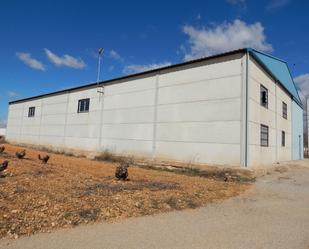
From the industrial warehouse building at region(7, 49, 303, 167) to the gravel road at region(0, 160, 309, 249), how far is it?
809 centimetres

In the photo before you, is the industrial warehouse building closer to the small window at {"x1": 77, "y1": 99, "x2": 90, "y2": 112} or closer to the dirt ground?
the small window at {"x1": 77, "y1": 99, "x2": 90, "y2": 112}

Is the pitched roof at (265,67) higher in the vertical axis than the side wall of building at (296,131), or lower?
higher

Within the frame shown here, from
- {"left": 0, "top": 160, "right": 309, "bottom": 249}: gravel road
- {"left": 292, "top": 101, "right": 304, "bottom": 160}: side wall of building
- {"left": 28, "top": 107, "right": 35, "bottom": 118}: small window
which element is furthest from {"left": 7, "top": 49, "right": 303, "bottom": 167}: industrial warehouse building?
{"left": 0, "top": 160, "right": 309, "bottom": 249}: gravel road

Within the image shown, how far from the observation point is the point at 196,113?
16.2 m

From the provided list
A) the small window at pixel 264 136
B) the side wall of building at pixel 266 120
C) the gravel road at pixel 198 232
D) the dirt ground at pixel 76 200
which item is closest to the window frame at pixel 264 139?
the small window at pixel 264 136

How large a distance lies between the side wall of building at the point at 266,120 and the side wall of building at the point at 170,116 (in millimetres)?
947

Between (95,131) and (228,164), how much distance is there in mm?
12472

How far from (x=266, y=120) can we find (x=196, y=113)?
495 centimetres

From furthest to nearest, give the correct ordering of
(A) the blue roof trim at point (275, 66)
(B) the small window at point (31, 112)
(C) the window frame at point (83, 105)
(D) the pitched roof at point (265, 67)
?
(B) the small window at point (31, 112), (C) the window frame at point (83, 105), (A) the blue roof trim at point (275, 66), (D) the pitched roof at point (265, 67)

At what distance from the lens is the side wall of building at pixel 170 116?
14.9m

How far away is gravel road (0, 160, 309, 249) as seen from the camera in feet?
14.5

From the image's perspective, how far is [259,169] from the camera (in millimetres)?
14711

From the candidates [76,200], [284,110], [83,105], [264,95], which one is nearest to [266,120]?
→ [264,95]

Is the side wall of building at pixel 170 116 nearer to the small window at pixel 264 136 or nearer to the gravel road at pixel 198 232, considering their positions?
the small window at pixel 264 136
